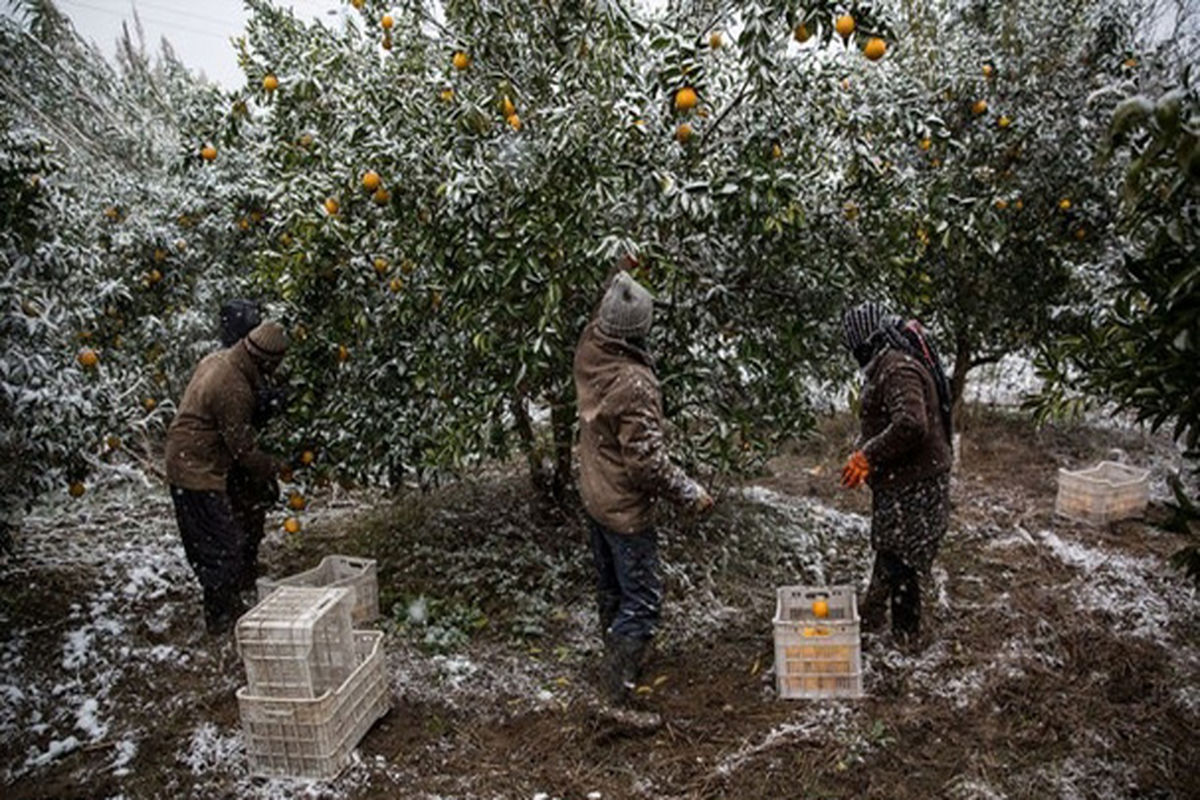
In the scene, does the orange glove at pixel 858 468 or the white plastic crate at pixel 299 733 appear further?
the orange glove at pixel 858 468

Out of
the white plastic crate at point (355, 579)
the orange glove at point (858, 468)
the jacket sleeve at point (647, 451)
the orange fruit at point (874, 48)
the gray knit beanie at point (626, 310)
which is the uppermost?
the orange fruit at point (874, 48)

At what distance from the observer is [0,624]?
4.19 m

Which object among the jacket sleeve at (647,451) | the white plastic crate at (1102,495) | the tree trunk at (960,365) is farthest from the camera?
the tree trunk at (960,365)

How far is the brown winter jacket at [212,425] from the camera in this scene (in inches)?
155

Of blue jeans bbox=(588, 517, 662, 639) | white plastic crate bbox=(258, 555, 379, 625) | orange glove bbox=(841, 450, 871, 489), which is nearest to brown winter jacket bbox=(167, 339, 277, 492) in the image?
white plastic crate bbox=(258, 555, 379, 625)

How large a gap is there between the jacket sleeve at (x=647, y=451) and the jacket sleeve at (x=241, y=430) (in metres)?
1.97

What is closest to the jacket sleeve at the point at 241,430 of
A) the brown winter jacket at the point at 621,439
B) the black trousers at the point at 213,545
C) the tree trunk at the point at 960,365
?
the black trousers at the point at 213,545

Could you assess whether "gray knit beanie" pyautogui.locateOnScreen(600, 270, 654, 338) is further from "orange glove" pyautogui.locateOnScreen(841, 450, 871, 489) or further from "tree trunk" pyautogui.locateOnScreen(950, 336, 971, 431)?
"tree trunk" pyautogui.locateOnScreen(950, 336, 971, 431)

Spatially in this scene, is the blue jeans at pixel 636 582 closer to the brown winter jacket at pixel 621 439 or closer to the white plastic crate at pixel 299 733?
the brown winter jacket at pixel 621 439

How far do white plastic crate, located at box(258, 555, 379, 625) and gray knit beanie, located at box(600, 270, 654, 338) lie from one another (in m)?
1.91

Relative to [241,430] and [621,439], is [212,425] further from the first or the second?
[621,439]

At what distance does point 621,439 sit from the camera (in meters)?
3.29

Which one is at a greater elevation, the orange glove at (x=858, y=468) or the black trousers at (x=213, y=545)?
the orange glove at (x=858, y=468)

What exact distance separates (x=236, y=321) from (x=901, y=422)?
129 inches
